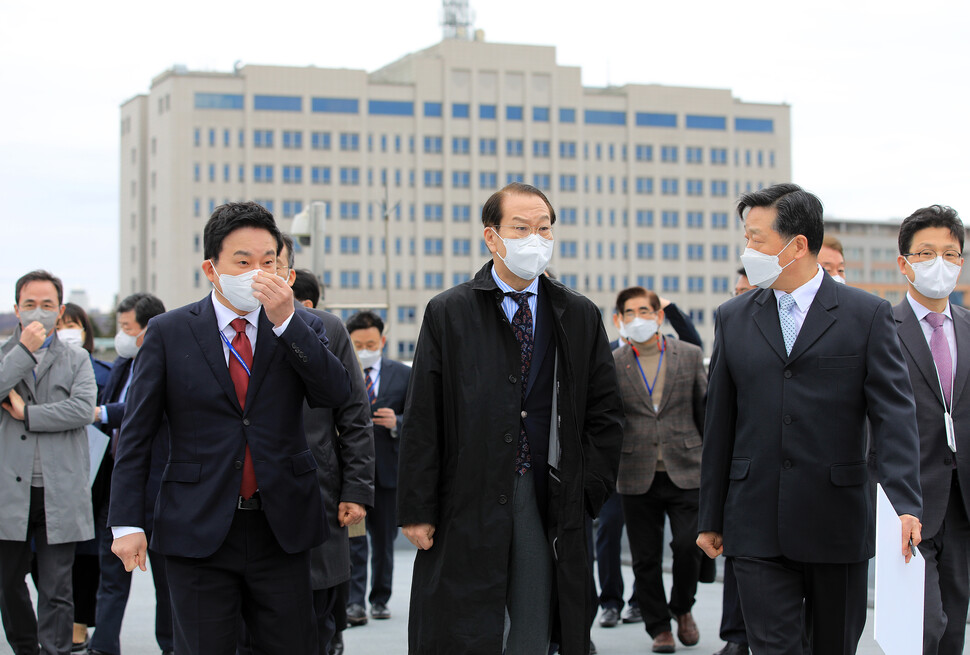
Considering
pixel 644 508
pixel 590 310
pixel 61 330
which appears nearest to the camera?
pixel 590 310

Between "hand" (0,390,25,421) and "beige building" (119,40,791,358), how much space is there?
88.7 metres

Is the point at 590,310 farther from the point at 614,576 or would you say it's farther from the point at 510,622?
the point at 614,576

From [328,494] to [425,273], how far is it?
317 ft

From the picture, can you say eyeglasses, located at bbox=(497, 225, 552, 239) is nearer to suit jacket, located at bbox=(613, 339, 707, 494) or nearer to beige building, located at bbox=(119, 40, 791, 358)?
suit jacket, located at bbox=(613, 339, 707, 494)

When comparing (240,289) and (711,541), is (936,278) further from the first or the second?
(240,289)

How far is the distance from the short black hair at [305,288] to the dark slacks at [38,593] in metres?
1.88

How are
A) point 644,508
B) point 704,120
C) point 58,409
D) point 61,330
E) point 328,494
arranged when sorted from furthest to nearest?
point 704,120 < point 61,330 < point 644,508 < point 58,409 < point 328,494

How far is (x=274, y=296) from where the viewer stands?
414 centimetres

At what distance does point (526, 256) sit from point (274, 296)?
1.00 metres

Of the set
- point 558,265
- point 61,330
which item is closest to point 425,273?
point 558,265

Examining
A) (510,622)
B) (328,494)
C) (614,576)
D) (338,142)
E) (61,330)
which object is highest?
(338,142)

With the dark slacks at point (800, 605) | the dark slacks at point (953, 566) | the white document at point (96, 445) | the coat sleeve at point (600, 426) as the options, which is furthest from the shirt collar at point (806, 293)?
the white document at point (96, 445)

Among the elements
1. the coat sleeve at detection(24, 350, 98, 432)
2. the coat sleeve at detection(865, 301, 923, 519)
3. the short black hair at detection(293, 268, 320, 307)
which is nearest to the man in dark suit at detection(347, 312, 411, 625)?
the short black hair at detection(293, 268, 320, 307)

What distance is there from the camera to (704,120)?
109 meters
